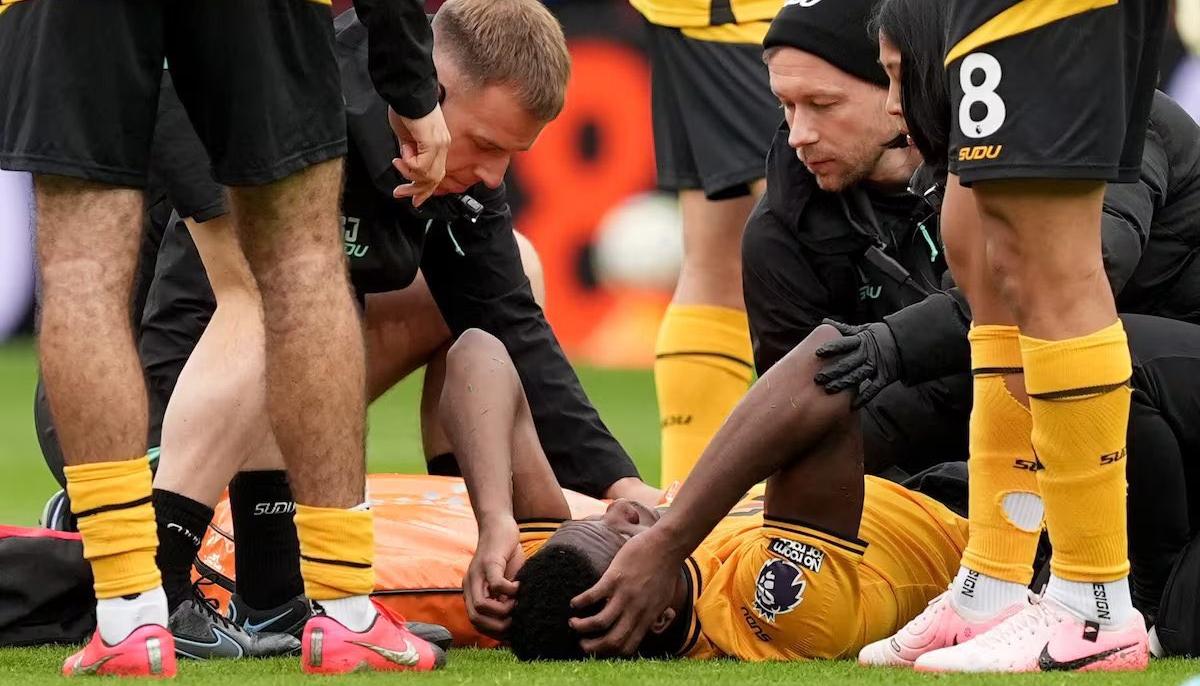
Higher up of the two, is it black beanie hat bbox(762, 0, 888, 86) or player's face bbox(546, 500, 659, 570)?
black beanie hat bbox(762, 0, 888, 86)

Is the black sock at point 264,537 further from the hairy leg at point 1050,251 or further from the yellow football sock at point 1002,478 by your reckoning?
the hairy leg at point 1050,251

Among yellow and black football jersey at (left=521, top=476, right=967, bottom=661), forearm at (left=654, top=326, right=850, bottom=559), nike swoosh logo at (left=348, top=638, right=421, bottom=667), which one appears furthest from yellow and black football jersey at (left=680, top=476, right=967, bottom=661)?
nike swoosh logo at (left=348, top=638, right=421, bottom=667)

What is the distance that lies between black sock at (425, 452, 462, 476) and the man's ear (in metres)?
1.37

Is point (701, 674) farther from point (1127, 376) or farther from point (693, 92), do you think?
point (693, 92)

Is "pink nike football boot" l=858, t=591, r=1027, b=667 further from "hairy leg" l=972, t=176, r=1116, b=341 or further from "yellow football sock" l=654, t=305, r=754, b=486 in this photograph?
"yellow football sock" l=654, t=305, r=754, b=486

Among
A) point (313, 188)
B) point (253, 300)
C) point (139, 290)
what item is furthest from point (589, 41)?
point (313, 188)

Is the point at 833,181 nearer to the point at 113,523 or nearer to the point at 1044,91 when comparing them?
the point at 1044,91

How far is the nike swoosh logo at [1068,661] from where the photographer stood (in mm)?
2773

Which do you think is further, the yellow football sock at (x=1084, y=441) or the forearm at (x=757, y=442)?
the forearm at (x=757, y=442)

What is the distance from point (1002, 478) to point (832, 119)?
113 cm

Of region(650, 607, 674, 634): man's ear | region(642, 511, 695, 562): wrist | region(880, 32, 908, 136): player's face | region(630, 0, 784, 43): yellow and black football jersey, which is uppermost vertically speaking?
region(630, 0, 784, 43): yellow and black football jersey

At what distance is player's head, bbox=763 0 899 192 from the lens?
3.90 meters

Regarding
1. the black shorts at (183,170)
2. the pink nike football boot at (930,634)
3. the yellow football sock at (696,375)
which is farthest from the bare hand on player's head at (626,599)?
the yellow football sock at (696,375)

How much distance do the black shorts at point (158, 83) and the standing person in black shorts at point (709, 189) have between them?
6.56 ft
